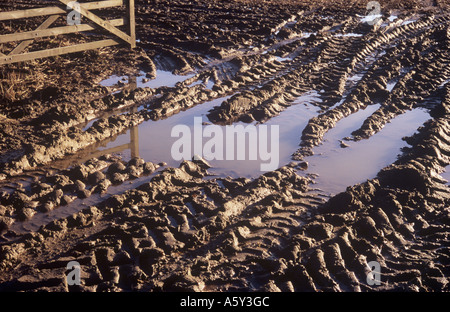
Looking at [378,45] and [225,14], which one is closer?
[378,45]

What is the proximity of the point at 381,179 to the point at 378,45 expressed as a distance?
6532 millimetres

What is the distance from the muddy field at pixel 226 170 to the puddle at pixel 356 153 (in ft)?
0.11

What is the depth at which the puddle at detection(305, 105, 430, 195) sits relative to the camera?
21.0 ft

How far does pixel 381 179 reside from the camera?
20.5 feet

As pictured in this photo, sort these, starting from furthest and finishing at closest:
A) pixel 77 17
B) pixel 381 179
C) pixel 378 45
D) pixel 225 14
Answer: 1. pixel 225 14
2. pixel 378 45
3. pixel 77 17
4. pixel 381 179

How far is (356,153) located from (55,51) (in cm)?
586

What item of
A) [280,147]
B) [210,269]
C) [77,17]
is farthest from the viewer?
[77,17]

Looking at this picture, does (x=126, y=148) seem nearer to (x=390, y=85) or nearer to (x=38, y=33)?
(x=38, y=33)

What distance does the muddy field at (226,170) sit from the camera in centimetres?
444

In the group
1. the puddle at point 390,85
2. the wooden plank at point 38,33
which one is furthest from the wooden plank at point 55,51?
the puddle at point 390,85

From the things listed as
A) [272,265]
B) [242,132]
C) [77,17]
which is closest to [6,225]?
[272,265]

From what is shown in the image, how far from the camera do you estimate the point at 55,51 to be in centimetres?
872

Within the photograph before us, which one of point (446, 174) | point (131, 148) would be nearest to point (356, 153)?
point (446, 174)
